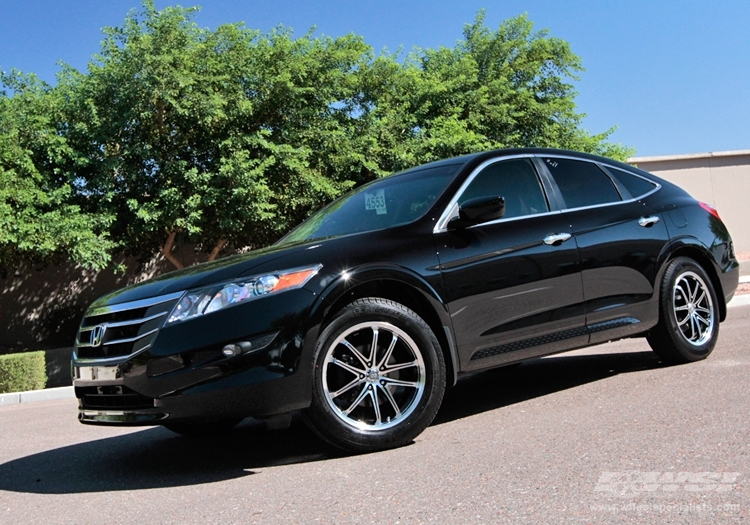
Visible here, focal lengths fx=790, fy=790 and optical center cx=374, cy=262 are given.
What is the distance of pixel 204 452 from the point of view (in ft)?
15.9

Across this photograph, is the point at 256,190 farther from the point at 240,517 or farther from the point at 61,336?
the point at 240,517

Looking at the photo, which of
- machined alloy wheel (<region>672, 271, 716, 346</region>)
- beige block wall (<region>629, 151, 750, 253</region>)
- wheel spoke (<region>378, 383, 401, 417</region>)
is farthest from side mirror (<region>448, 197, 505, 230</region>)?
beige block wall (<region>629, 151, 750, 253</region>)

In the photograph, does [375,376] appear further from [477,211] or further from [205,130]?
[205,130]

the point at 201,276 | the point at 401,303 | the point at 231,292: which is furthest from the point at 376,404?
the point at 201,276

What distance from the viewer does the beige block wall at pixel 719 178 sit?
3434cm

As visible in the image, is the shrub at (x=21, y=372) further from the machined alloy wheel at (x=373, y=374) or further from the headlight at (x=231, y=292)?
the machined alloy wheel at (x=373, y=374)

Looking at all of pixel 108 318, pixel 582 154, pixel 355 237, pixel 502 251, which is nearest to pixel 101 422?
pixel 108 318

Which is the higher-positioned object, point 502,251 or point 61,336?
point 502,251

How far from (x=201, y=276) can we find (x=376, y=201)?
1.69 meters

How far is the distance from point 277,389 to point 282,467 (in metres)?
0.52

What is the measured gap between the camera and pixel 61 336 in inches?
844

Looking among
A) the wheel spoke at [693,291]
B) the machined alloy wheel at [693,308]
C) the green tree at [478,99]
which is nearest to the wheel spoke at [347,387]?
the machined alloy wheel at [693,308]

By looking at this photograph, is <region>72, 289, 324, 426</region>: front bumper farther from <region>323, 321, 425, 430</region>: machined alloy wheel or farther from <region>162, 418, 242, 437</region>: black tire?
<region>162, 418, 242, 437</region>: black tire

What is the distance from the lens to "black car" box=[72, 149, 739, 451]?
392 centimetres
